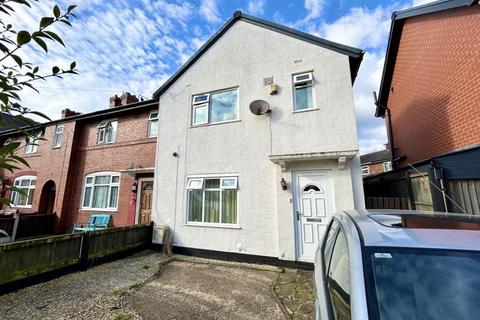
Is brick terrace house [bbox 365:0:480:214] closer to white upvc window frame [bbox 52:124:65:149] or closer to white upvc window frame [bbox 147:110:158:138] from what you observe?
white upvc window frame [bbox 147:110:158:138]

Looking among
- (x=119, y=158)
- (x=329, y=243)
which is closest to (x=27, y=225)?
(x=119, y=158)

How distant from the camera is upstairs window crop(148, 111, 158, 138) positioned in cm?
1005

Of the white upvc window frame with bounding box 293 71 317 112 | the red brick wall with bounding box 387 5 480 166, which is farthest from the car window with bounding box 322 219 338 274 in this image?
the red brick wall with bounding box 387 5 480 166

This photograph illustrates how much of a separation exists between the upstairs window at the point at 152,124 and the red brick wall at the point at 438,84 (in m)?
10.4

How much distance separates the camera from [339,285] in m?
1.84

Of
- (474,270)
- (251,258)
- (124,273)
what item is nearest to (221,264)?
(251,258)

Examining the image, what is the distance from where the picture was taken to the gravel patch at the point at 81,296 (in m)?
3.79

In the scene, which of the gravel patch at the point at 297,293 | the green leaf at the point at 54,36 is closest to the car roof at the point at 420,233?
the green leaf at the point at 54,36

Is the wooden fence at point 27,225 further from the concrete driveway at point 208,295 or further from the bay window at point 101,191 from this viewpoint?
the concrete driveway at point 208,295

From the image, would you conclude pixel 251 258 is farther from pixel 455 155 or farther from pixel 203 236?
pixel 455 155

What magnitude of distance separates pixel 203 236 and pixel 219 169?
2.25m

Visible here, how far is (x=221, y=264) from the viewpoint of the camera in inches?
255

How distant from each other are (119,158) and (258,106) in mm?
7381

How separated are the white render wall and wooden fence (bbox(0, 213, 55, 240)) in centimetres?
706
